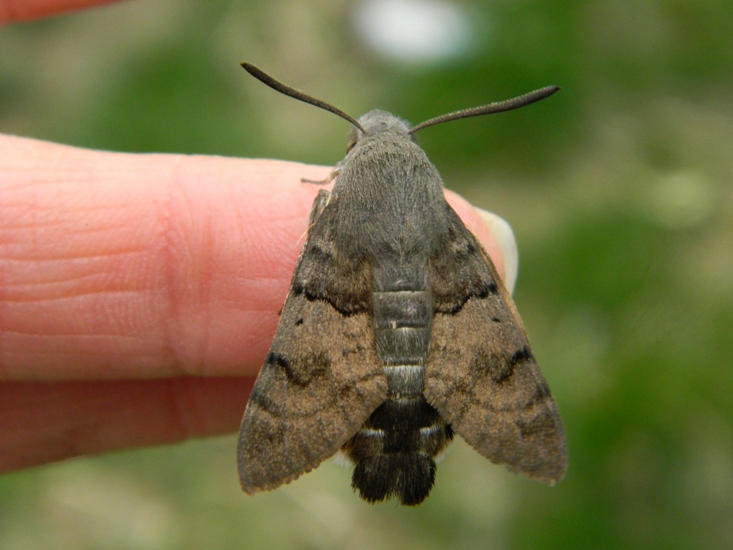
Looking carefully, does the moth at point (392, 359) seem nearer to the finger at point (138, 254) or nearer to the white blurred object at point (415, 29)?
the finger at point (138, 254)

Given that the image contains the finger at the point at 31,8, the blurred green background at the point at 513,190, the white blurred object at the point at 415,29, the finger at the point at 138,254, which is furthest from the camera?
the white blurred object at the point at 415,29

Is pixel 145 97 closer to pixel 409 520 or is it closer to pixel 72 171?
pixel 72 171

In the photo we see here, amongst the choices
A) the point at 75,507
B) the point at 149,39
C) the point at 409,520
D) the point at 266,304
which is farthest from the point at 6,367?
the point at 149,39

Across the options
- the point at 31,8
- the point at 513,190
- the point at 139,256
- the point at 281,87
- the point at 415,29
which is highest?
the point at 415,29

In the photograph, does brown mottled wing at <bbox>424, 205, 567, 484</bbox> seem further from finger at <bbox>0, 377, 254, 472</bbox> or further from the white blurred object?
the white blurred object

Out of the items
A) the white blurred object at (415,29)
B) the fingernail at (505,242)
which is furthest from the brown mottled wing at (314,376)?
the white blurred object at (415,29)

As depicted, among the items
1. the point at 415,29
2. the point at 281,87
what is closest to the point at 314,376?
the point at 281,87

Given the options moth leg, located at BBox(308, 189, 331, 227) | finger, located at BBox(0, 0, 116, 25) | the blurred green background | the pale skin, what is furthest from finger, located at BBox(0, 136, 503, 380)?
the blurred green background

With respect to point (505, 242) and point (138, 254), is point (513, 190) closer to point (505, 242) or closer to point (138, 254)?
point (505, 242)
